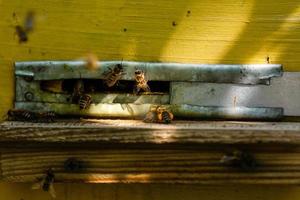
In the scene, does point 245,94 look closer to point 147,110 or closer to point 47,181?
point 147,110

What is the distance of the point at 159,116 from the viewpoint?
2.18 m

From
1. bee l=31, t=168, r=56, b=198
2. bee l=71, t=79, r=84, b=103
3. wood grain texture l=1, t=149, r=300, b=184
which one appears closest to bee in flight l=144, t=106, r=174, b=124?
wood grain texture l=1, t=149, r=300, b=184

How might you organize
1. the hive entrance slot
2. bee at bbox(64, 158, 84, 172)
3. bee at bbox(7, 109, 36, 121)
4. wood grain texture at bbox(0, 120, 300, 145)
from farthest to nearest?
the hive entrance slot → bee at bbox(7, 109, 36, 121) → bee at bbox(64, 158, 84, 172) → wood grain texture at bbox(0, 120, 300, 145)

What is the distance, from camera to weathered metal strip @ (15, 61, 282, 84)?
88.6 inches

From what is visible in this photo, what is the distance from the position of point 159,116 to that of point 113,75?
20 cm

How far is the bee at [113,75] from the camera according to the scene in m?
2.23

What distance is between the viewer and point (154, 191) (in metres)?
2.34

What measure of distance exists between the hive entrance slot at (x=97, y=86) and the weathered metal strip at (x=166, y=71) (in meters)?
0.04

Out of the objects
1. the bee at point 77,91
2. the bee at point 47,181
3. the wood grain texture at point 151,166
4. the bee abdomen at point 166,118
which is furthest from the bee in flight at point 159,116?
the bee at point 47,181

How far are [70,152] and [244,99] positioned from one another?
1.87 ft

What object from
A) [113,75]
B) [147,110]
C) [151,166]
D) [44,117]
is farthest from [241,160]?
[44,117]

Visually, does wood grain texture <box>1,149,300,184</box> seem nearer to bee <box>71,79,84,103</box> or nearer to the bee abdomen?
the bee abdomen

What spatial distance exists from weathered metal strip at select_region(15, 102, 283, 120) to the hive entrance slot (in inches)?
2.5

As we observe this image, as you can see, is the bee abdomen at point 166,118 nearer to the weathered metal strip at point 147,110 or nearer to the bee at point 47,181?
the weathered metal strip at point 147,110
